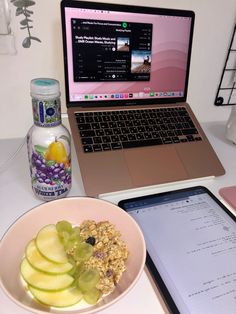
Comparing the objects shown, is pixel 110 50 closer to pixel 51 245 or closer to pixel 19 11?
pixel 19 11

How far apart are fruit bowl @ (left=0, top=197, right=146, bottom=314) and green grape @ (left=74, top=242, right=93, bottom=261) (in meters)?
0.05

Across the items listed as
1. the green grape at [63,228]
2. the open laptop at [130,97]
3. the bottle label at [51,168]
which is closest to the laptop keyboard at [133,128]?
the open laptop at [130,97]

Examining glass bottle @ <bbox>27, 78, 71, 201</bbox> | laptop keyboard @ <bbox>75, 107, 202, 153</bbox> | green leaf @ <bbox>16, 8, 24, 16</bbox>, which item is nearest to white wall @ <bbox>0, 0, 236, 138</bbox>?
green leaf @ <bbox>16, 8, 24, 16</bbox>

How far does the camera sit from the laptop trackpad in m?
0.57

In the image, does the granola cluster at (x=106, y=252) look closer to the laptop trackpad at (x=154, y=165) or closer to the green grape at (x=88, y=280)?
the green grape at (x=88, y=280)

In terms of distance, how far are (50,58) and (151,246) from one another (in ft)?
1.66

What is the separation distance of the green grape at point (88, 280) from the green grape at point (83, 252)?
2 centimetres

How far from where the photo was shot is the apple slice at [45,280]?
13.4 inches

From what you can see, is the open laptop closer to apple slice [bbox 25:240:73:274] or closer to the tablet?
the tablet

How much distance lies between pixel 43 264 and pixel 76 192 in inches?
8.4

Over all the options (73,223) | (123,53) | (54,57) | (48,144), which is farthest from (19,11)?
(73,223)

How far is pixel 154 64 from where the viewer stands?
688mm

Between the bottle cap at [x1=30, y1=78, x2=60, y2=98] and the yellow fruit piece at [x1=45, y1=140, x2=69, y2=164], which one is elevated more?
the bottle cap at [x1=30, y1=78, x2=60, y2=98]

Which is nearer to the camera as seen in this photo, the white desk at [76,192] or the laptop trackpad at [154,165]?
the white desk at [76,192]
